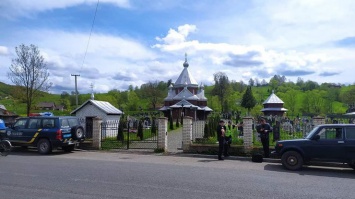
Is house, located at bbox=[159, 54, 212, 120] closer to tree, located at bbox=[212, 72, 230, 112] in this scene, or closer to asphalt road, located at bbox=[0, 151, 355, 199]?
tree, located at bbox=[212, 72, 230, 112]

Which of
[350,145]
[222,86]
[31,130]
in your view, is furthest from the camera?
[222,86]

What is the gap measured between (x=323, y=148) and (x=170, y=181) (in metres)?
5.85

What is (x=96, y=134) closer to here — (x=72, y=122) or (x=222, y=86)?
(x=72, y=122)

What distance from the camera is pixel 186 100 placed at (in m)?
59.7

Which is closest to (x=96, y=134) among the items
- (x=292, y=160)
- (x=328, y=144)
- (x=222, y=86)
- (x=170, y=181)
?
(x=170, y=181)

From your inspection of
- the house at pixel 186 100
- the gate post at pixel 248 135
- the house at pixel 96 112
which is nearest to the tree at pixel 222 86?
the house at pixel 186 100

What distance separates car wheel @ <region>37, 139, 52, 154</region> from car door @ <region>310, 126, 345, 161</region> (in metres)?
12.0

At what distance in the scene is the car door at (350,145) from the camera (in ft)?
35.7

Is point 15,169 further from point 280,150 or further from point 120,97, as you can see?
point 120,97

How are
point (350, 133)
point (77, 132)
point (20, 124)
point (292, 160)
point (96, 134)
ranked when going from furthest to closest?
1. point (96, 134)
2. point (20, 124)
3. point (77, 132)
4. point (292, 160)
5. point (350, 133)

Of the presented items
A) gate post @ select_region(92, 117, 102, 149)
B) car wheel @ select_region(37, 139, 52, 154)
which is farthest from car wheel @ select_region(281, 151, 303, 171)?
car wheel @ select_region(37, 139, 52, 154)

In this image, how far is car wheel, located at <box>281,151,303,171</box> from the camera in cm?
1140

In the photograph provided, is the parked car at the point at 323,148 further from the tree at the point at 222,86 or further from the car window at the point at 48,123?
the tree at the point at 222,86

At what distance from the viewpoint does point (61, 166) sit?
11.5 meters
